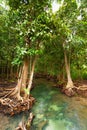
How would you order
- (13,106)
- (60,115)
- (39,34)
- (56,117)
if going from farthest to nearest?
(39,34), (60,115), (56,117), (13,106)

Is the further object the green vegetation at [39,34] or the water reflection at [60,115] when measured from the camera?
the green vegetation at [39,34]

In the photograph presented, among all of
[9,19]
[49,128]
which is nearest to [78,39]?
[9,19]

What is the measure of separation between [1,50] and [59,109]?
27.3 ft

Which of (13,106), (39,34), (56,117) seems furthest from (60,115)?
(39,34)

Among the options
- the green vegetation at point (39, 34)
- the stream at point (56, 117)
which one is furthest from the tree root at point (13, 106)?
the green vegetation at point (39, 34)

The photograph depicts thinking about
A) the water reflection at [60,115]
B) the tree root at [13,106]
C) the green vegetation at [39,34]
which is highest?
the green vegetation at [39,34]

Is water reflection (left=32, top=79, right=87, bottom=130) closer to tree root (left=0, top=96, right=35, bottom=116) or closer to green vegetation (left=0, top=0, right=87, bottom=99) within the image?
tree root (left=0, top=96, right=35, bottom=116)

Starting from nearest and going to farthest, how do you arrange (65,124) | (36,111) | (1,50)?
1. (65,124)
2. (36,111)
3. (1,50)

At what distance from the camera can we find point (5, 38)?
44.4 ft

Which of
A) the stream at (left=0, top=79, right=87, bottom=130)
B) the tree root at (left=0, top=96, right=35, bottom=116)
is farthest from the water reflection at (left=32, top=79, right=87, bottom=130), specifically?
the tree root at (left=0, top=96, right=35, bottom=116)

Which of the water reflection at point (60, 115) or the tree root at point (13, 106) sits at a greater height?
the tree root at point (13, 106)

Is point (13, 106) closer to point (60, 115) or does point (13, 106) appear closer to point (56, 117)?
point (56, 117)

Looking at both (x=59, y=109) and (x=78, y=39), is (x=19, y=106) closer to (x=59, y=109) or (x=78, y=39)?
(x=59, y=109)

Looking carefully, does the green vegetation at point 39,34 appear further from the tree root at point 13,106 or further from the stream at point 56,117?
the stream at point 56,117
